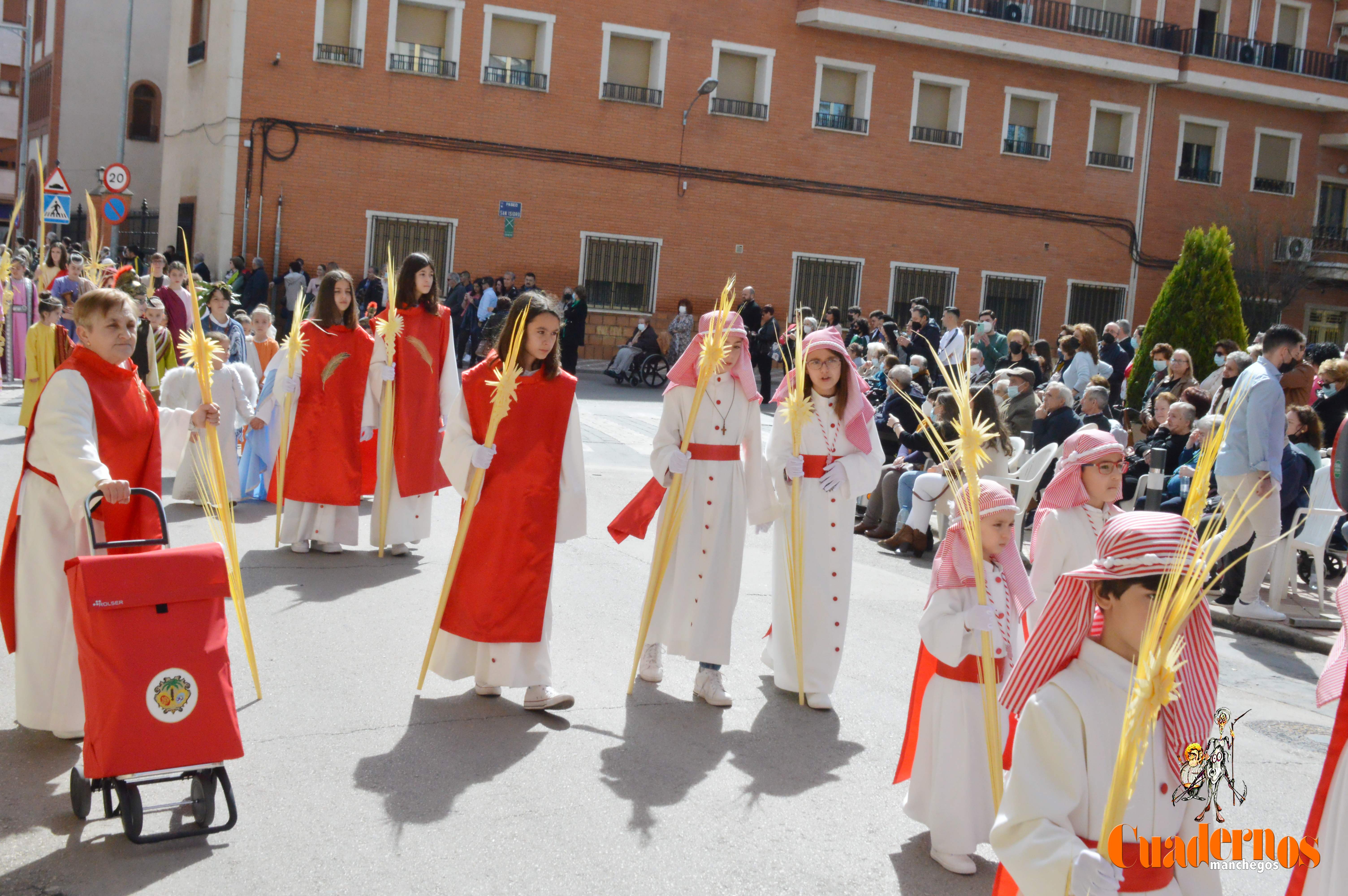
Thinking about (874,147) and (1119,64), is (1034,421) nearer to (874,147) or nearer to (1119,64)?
(874,147)

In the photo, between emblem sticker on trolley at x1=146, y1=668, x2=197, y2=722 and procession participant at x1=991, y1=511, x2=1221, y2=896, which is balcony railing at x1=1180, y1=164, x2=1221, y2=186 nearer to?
emblem sticker on trolley at x1=146, y1=668, x2=197, y2=722

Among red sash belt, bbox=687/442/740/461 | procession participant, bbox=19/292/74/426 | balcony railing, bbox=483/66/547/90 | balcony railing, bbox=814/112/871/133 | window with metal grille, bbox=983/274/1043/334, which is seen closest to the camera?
red sash belt, bbox=687/442/740/461

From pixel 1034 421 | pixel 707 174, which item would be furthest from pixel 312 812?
pixel 707 174

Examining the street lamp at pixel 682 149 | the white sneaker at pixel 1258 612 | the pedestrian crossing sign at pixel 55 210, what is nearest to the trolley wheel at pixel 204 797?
the white sneaker at pixel 1258 612

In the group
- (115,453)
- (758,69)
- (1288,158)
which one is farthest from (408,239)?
(1288,158)

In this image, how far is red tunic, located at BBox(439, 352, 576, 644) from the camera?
599 centimetres

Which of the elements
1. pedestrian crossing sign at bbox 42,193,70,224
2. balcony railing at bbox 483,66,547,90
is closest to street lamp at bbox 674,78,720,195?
balcony railing at bbox 483,66,547,90

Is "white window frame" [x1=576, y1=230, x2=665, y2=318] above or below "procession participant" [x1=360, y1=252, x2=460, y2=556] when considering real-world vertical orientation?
above

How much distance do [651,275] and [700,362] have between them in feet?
70.9

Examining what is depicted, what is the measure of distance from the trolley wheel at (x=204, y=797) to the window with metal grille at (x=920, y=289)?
26.2 metres

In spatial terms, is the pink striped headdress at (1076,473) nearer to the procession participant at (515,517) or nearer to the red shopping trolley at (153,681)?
the procession participant at (515,517)

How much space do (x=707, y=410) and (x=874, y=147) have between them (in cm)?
2366

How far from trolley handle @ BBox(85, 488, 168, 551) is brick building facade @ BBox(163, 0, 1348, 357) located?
21089 millimetres

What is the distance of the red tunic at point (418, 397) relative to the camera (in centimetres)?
931
